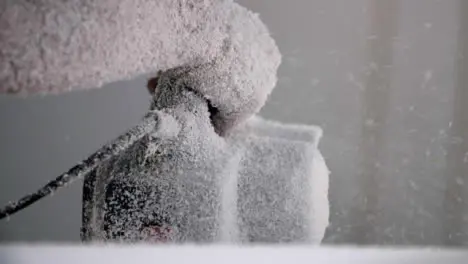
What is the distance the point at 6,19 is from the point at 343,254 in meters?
0.45

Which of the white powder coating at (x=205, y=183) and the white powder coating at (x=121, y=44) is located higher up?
the white powder coating at (x=121, y=44)

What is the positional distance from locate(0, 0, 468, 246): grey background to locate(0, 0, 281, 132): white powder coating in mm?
65

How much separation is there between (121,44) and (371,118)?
329 mm

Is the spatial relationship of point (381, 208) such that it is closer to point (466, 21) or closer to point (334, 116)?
point (334, 116)

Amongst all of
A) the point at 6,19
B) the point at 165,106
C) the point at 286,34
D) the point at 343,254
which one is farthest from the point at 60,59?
the point at 343,254

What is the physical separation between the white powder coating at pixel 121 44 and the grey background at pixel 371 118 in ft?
0.21

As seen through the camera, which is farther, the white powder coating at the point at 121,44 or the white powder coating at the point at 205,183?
the white powder coating at the point at 205,183

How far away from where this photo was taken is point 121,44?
0.43 meters

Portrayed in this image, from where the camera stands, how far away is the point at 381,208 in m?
0.66

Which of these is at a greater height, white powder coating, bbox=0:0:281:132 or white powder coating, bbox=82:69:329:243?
white powder coating, bbox=0:0:281:132

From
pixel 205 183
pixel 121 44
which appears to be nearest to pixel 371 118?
pixel 205 183

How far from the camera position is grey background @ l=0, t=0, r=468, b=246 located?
64 cm

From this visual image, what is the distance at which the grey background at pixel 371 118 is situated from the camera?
2.10 ft

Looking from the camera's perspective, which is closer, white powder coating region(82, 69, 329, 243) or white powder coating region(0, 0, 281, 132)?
white powder coating region(0, 0, 281, 132)
